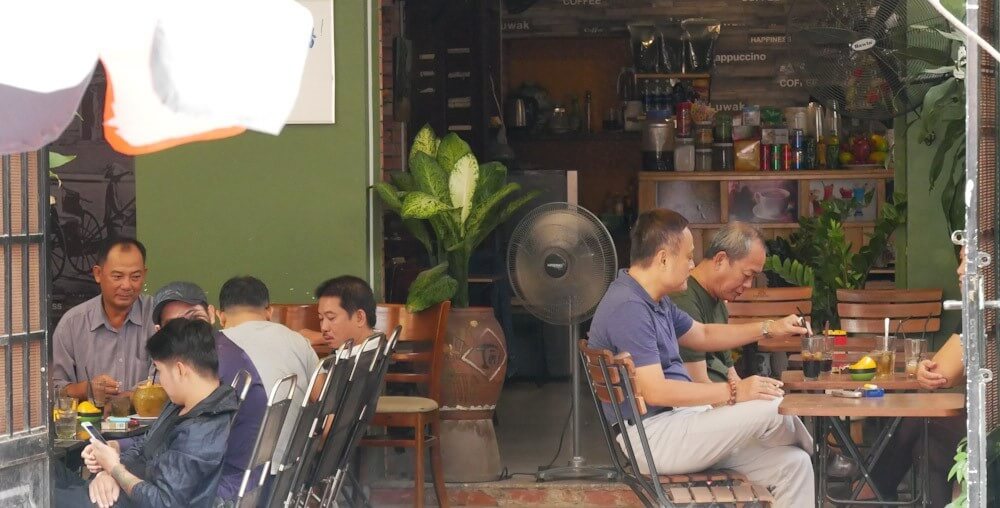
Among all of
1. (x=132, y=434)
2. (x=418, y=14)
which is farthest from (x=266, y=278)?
(x=418, y=14)

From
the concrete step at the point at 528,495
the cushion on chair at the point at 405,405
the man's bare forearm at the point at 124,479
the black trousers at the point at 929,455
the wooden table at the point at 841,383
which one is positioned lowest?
the concrete step at the point at 528,495

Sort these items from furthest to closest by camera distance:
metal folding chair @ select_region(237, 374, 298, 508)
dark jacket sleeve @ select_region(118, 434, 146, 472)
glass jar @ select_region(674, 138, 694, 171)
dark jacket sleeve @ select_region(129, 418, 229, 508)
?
glass jar @ select_region(674, 138, 694, 171) < dark jacket sleeve @ select_region(118, 434, 146, 472) < dark jacket sleeve @ select_region(129, 418, 229, 508) < metal folding chair @ select_region(237, 374, 298, 508)

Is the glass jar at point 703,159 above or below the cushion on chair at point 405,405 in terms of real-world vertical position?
above

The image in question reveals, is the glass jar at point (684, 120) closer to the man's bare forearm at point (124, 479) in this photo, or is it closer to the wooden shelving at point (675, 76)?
the wooden shelving at point (675, 76)

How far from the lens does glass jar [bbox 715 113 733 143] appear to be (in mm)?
10070

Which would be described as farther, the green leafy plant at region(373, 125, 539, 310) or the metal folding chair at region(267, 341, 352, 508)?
the green leafy plant at region(373, 125, 539, 310)

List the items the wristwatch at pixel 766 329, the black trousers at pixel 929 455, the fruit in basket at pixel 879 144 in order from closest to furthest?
1. the black trousers at pixel 929 455
2. the wristwatch at pixel 766 329
3. the fruit in basket at pixel 879 144

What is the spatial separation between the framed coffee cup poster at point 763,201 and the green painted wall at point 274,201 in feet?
14.2

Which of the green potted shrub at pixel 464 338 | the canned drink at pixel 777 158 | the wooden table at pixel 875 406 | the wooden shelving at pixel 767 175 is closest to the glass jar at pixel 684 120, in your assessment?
the wooden shelving at pixel 767 175

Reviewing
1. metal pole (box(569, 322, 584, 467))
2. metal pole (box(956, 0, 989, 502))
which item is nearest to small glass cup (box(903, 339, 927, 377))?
metal pole (box(956, 0, 989, 502))

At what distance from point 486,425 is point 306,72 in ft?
6.05

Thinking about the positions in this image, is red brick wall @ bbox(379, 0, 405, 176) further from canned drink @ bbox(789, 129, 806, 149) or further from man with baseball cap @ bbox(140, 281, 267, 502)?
canned drink @ bbox(789, 129, 806, 149)

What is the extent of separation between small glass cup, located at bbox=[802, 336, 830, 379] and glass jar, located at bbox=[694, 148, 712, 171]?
5.52 meters

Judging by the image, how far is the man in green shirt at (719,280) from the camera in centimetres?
526
